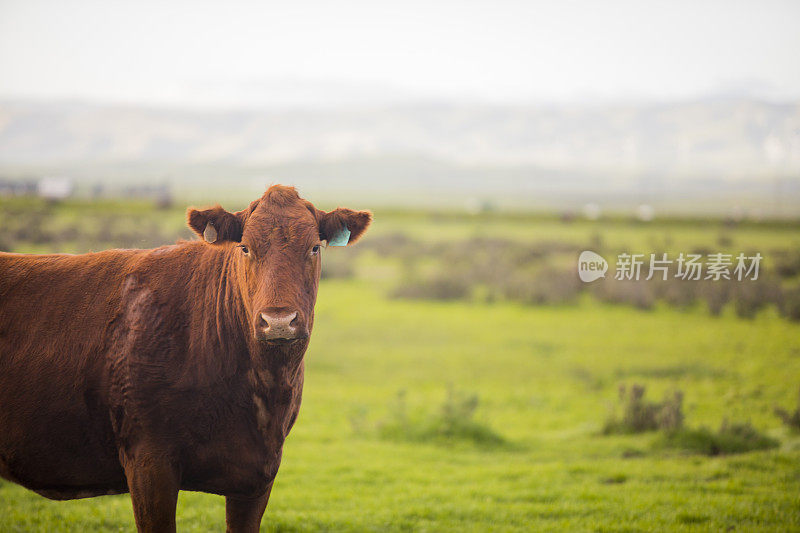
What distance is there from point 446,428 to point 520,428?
1.99 m

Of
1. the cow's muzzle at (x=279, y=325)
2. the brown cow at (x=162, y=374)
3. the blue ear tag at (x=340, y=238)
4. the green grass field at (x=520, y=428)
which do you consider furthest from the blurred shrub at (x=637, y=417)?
the cow's muzzle at (x=279, y=325)

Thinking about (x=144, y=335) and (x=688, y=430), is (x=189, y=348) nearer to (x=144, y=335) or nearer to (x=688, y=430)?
(x=144, y=335)

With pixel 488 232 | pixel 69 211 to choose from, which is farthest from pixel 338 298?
pixel 69 211

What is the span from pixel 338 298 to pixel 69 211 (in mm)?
42672

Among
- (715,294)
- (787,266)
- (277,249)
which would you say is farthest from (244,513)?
(787,266)

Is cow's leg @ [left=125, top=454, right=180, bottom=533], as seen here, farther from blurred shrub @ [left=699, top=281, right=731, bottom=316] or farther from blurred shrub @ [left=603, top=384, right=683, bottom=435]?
blurred shrub @ [left=699, top=281, right=731, bottom=316]

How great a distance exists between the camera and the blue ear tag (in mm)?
4676

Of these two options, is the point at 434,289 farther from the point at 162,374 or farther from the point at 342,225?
the point at 162,374

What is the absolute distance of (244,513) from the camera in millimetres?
4590

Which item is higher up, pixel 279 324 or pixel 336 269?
pixel 279 324

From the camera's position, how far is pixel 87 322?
4422 mm

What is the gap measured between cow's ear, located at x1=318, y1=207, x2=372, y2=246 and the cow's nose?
95 cm

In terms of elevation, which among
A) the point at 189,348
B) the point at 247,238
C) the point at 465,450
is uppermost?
the point at 247,238

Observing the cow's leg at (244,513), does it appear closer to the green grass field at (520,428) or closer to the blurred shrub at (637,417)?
the green grass field at (520,428)
